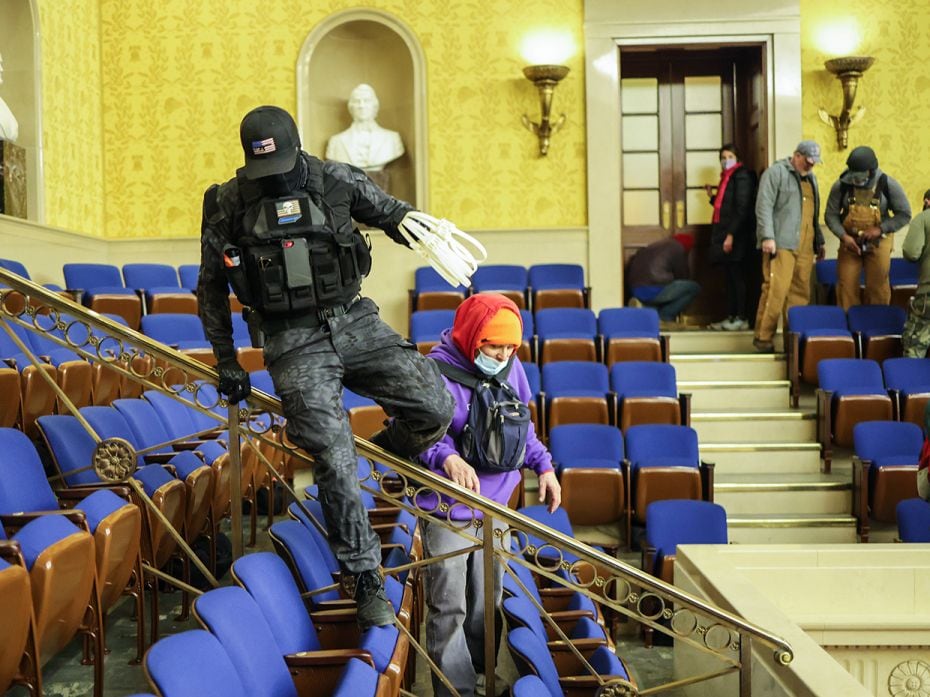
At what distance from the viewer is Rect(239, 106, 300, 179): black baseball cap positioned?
7.80ft

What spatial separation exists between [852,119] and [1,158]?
5505 millimetres

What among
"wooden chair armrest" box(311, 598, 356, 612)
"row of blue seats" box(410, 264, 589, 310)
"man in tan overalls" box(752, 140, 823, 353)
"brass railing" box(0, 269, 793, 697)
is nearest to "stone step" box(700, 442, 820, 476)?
"man in tan overalls" box(752, 140, 823, 353)

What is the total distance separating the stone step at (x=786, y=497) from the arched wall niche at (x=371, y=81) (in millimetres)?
3416

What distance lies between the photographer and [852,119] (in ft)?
25.2

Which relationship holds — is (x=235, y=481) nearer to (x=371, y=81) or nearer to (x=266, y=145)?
(x=266, y=145)

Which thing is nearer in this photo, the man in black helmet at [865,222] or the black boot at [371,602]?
the black boot at [371,602]

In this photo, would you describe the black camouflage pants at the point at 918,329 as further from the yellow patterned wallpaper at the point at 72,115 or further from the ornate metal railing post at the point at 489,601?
the yellow patterned wallpaper at the point at 72,115

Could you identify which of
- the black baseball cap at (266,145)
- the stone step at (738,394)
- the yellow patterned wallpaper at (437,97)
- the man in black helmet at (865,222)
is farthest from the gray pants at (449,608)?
the yellow patterned wallpaper at (437,97)

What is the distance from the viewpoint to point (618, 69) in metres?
7.69

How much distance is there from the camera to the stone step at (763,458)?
5.48 meters

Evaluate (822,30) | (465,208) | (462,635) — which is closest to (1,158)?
(465,208)

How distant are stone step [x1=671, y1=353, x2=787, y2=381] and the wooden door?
69.1 inches

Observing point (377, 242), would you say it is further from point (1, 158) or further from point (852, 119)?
point (852, 119)

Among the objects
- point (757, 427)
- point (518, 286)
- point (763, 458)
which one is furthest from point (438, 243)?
point (518, 286)
